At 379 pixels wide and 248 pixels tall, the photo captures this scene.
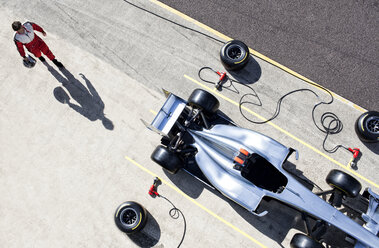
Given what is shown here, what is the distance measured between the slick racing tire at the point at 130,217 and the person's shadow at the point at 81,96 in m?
2.28

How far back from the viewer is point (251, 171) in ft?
21.9

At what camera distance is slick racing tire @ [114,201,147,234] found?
7129 mm

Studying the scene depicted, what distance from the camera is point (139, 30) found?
8531mm

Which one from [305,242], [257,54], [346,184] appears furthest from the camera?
[257,54]

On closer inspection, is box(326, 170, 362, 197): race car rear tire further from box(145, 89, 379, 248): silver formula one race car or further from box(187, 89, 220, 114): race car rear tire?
box(187, 89, 220, 114): race car rear tire

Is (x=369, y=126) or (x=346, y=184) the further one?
(x=369, y=126)

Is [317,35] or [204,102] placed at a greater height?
[317,35]

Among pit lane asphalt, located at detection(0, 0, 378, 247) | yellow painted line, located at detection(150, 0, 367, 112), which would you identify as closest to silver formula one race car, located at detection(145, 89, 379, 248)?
pit lane asphalt, located at detection(0, 0, 378, 247)

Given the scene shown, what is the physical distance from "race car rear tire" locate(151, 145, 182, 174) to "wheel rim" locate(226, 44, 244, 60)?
319 centimetres

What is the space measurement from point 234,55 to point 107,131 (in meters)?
4.20

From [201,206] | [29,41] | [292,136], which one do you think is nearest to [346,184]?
[292,136]

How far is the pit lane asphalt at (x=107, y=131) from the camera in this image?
759 cm

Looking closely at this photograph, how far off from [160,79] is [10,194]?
17.6 ft

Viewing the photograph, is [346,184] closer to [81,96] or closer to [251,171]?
[251,171]
